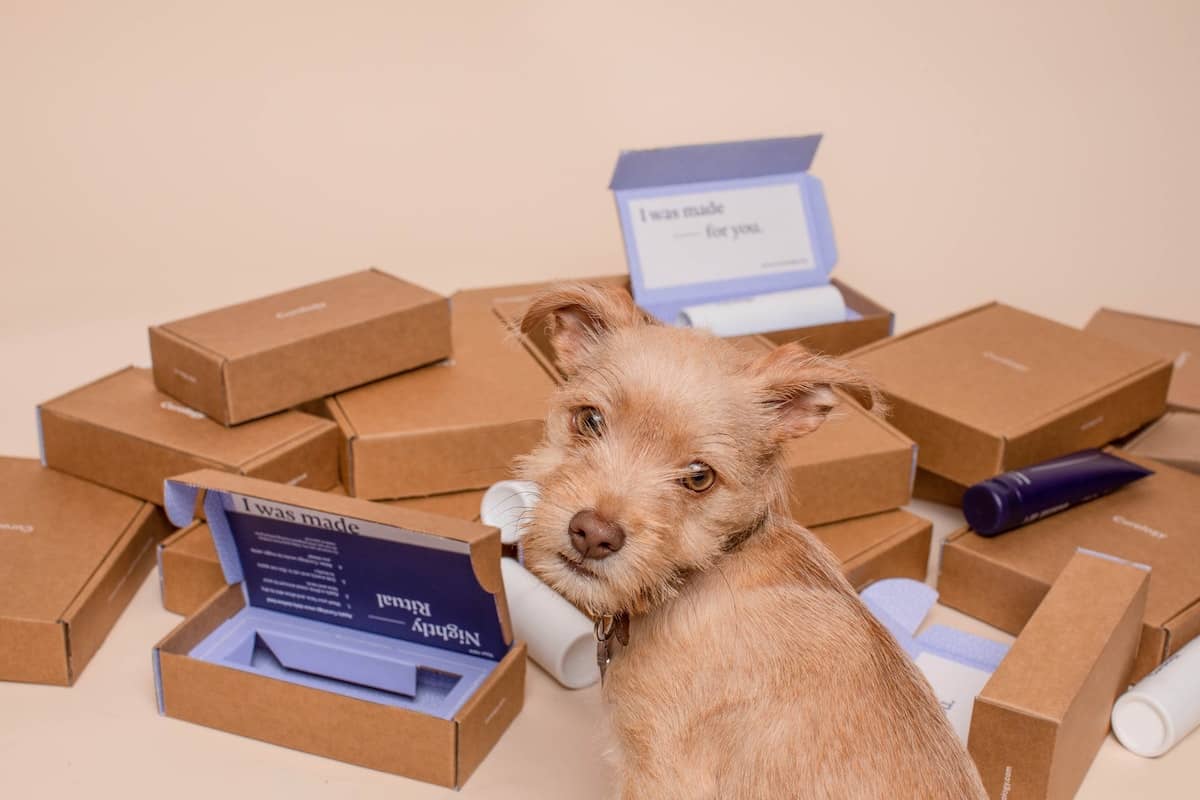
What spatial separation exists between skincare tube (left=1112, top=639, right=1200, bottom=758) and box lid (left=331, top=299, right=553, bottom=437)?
2.20 m

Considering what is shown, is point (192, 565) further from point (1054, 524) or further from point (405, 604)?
point (1054, 524)

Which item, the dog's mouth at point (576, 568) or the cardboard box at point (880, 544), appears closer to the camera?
the dog's mouth at point (576, 568)

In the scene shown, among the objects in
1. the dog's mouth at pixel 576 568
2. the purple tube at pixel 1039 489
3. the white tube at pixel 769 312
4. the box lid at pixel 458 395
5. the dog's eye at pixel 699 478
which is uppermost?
the dog's eye at pixel 699 478

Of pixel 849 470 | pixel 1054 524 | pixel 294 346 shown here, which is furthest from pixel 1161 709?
pixel 294 346

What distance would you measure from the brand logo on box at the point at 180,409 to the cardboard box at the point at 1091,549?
2854 millimetres

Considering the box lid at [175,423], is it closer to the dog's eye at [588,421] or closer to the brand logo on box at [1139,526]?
the dog's eye at [588,421]

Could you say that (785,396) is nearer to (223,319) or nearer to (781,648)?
(781,648)

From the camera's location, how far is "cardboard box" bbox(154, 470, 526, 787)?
149 inches

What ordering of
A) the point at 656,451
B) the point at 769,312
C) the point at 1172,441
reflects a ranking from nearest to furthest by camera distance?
the point at 656,451, the point at 1172,441, the point at 769,312

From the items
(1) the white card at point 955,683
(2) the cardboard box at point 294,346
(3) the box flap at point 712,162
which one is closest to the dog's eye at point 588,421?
(1) the white card at point 955,683

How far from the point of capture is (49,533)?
177 inches

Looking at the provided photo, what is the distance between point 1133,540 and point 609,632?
2493 mm

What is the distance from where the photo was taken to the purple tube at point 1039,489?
466cm

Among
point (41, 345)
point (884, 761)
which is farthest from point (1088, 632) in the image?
point (41, 345)
